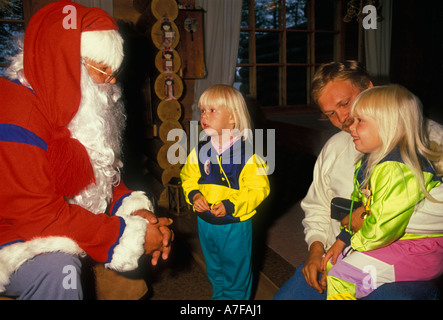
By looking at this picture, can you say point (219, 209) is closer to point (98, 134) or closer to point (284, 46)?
point (98, 134)

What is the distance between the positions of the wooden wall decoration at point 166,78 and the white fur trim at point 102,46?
2393 millimetres

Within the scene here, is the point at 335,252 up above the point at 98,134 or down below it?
below

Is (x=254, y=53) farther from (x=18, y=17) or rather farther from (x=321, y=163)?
(x=321, y=163)

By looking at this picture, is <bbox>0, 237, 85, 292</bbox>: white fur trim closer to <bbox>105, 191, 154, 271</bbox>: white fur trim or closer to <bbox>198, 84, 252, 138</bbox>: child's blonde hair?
<bbox>105, 191, 154, 271</bbox>: white fur trim

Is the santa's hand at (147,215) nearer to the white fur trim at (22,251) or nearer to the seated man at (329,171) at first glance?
the white fur trim at (22,251)

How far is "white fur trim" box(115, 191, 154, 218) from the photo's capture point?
5.04 ft

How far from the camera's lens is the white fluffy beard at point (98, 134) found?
137 cm

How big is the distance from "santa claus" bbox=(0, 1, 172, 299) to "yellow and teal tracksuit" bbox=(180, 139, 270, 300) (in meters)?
0.42

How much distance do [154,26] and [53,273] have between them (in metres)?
3.06

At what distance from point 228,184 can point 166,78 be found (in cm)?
238

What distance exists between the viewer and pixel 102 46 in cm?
133

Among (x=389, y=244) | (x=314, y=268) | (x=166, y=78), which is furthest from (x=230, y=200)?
(x=166, y=78)

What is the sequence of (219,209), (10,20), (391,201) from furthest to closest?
(10,20) < (219,209) < (391,201)

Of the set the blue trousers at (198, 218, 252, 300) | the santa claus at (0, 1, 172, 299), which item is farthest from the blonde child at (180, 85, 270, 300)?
the santa claus at (0, 1, 172, 299)
